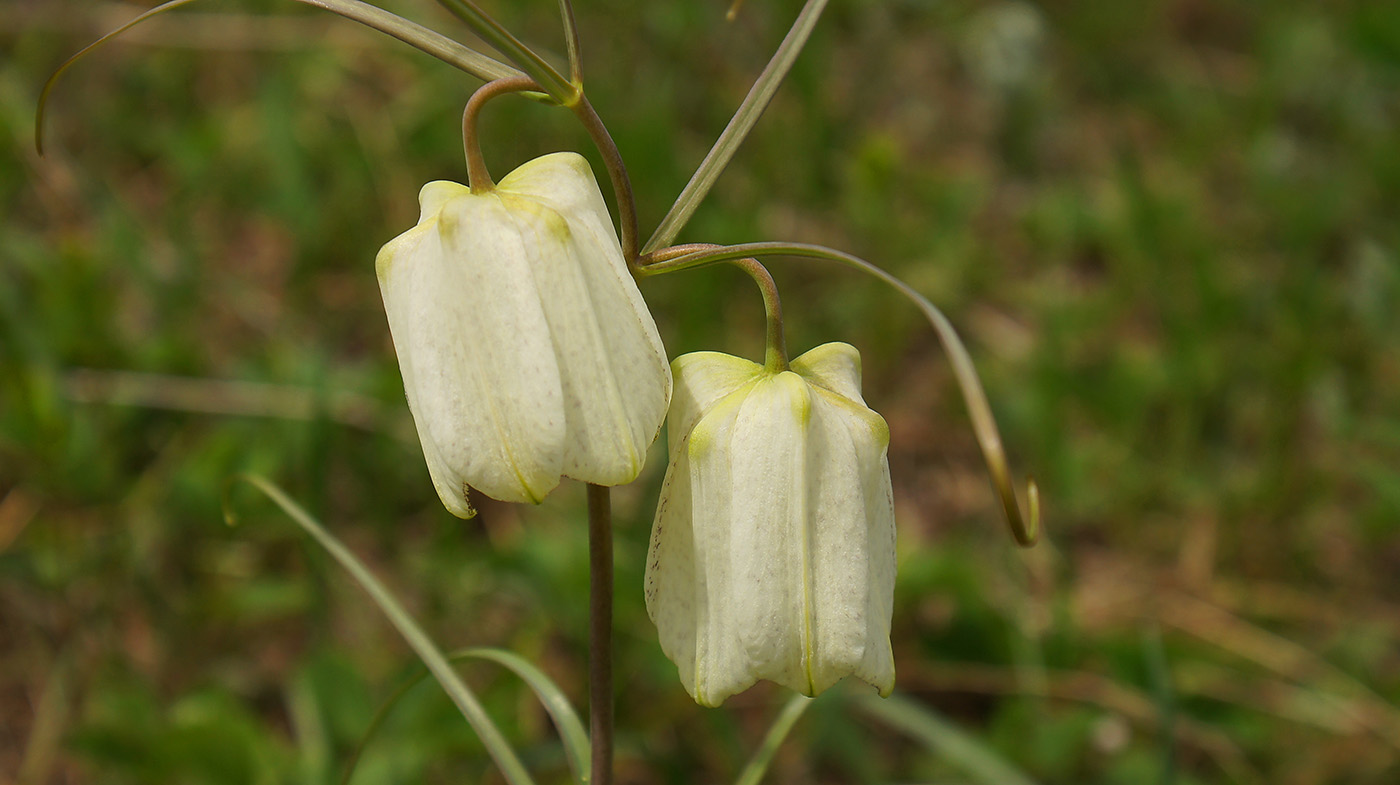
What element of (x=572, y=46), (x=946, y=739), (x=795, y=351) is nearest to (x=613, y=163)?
(x=572, y=46)

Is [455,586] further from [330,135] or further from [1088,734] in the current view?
[330,135]

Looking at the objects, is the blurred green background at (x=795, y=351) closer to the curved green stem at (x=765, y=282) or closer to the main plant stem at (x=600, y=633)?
the main plant stem at (x=600, y=633)

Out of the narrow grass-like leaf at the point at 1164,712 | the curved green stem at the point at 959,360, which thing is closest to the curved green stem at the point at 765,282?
the curved green stem at the point at 959,360

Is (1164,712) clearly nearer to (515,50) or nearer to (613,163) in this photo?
(613,163)

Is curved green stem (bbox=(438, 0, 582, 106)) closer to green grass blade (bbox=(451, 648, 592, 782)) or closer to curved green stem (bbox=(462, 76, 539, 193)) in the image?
curved green stem (bbox=(462, 76, 539, 193))

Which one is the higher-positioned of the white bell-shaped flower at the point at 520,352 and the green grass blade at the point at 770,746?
the white bell-shaped flower at the point at 520,352

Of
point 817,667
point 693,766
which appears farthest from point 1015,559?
point 817,667
